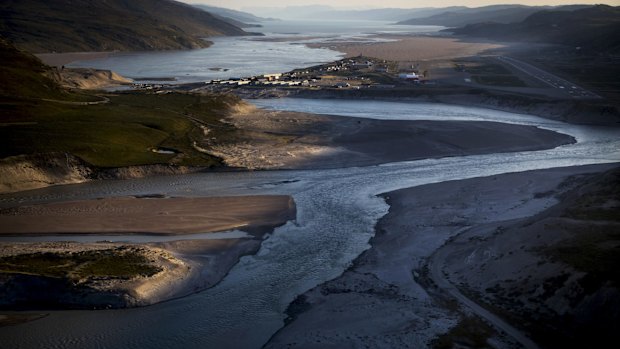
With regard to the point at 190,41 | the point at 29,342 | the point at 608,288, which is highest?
Result: the point at 190,41

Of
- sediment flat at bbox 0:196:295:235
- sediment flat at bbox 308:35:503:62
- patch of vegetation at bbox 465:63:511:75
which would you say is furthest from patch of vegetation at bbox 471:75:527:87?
sediment flat at bbox 0:196:295:235

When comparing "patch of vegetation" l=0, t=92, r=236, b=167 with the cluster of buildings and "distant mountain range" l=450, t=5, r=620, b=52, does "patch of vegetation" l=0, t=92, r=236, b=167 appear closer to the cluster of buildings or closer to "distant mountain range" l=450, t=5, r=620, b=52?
the cluster of buildings

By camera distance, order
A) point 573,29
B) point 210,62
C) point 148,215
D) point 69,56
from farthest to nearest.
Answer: point 573,29 → point 69,56 → point 210,62 → point 148,215

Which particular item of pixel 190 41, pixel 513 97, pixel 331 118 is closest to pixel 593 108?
pixel 513 97

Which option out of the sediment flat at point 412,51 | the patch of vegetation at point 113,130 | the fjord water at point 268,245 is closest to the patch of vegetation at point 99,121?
the patch of vegetation at point 113,130

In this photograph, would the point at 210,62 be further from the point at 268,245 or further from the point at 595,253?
the point at 595,253

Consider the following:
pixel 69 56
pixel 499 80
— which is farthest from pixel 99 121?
pixel 69 56

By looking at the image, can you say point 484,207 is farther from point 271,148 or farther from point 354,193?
point 271,148
